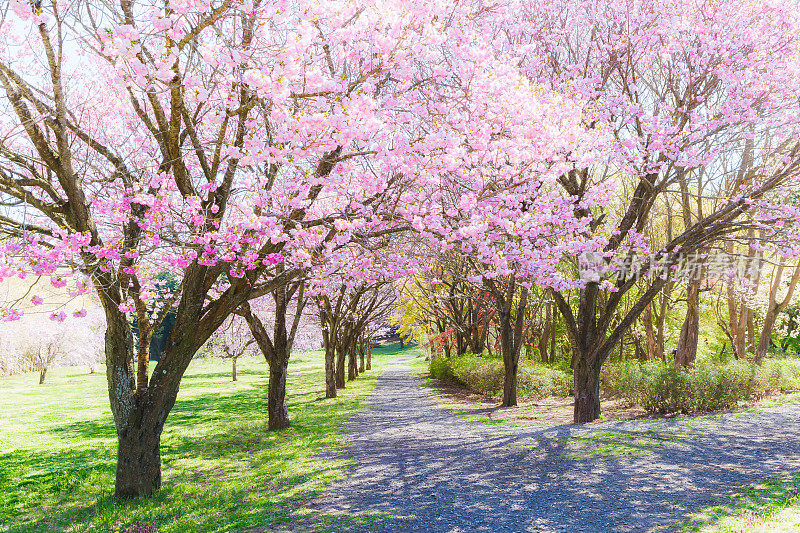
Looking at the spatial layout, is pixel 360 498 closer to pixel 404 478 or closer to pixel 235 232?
pixel 404 478

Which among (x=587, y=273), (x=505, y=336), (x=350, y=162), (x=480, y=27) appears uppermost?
(x=480, y=27)

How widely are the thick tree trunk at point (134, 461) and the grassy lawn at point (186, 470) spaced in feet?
0.67

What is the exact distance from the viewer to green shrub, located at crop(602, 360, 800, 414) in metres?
12.9

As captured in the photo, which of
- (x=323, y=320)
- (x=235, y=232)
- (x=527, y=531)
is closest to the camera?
(x=527, y=531)

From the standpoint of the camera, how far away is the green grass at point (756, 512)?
16.4ft

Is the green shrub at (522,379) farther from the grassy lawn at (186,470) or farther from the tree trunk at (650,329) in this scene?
the tree trunk at (650,329)

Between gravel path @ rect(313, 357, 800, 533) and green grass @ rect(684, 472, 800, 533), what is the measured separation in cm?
23

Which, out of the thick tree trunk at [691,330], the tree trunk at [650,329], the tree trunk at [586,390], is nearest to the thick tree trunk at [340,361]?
the tree trunk at [586,390]

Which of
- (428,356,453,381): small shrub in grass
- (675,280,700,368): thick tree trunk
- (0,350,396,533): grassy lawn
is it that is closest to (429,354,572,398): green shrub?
(675,280,700,368): thick tree trunk

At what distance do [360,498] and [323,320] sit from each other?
1365cm

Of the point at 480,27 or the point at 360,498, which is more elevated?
the point at 480,27

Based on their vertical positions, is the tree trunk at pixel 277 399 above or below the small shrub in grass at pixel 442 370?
above

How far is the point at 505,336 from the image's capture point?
1606cm

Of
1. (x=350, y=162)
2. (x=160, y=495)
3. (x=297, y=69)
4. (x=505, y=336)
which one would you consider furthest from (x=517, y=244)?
(x=505, y=336)
